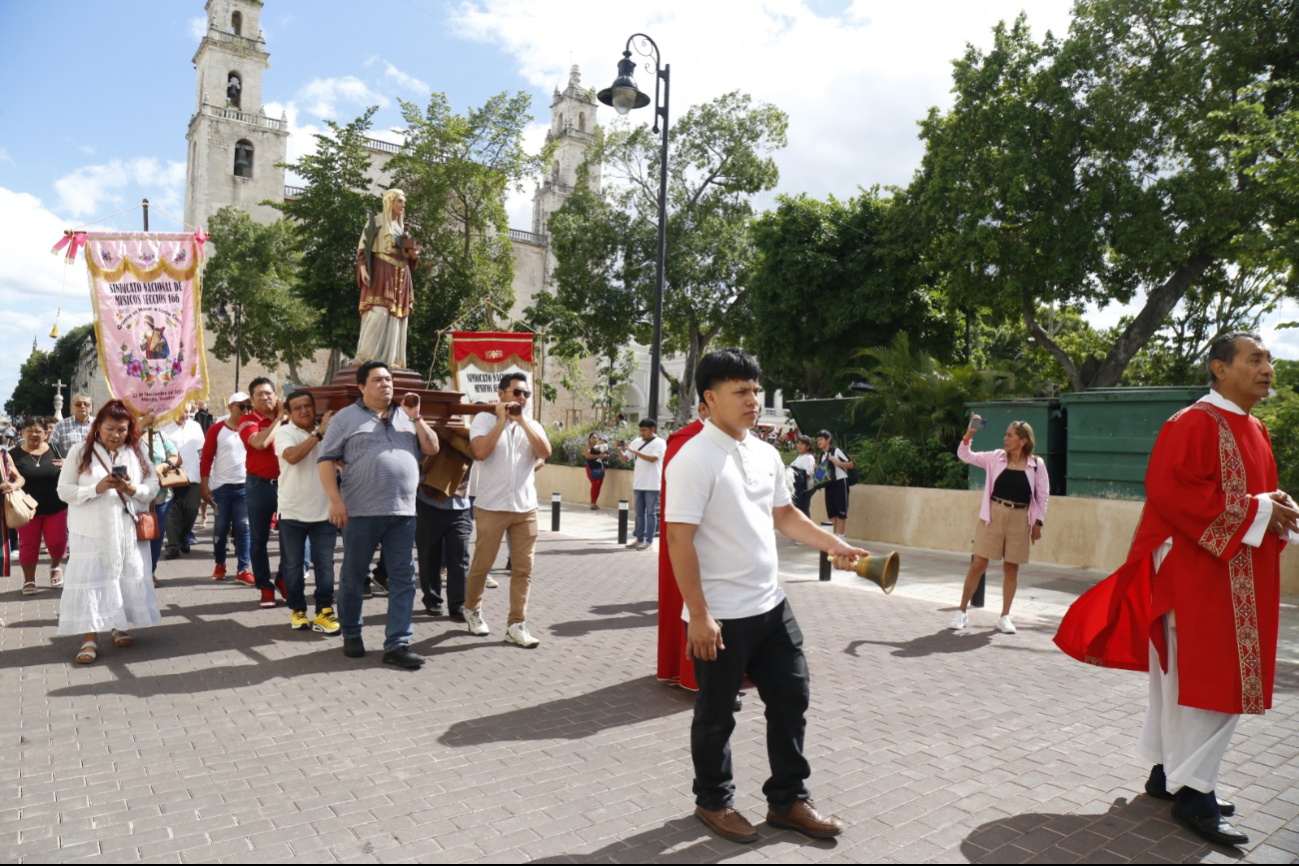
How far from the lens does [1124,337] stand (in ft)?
68.9

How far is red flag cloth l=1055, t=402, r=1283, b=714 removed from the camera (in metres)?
3.81

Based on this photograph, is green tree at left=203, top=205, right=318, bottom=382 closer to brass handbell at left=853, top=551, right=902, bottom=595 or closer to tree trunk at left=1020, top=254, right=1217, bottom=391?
tree trunk at left=1020, top=254, right=1217, bottom=391

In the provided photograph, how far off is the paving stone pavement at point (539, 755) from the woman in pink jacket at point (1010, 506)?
0.61m

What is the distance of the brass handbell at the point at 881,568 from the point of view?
130 inches

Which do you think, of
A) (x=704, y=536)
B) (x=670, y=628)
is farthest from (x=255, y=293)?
(x=704, y=536)

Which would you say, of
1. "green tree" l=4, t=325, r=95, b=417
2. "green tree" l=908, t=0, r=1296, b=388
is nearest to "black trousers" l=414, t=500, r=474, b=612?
"green tree" l=908, t=0, r=1296, b=388

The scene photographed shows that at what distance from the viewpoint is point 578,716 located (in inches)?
204

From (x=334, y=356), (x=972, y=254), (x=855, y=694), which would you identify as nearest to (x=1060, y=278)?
(x=972, y=254)

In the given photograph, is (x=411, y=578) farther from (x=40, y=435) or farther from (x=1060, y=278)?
(x=1060, y=278)

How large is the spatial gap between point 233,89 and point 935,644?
210 feet

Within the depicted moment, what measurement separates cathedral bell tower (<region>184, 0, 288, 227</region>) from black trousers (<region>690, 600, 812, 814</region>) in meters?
59.9

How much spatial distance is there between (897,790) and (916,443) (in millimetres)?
11848

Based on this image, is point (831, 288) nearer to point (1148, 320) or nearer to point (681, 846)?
point (1148, 320)

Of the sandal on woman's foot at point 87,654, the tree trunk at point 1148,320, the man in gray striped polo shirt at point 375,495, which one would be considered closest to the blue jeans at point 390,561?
the man in gray striped polo shirt at point 375,495
